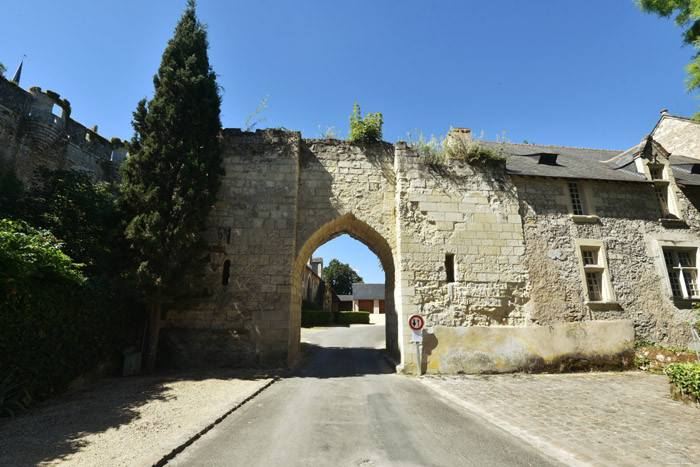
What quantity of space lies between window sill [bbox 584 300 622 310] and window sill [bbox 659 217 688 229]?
3.41 metres

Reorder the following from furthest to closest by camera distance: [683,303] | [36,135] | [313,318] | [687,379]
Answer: [313,318], [36,135], [683,303], [687,379]

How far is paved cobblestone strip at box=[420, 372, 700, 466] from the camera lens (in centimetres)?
351

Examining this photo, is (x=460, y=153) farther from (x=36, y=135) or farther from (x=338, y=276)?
(x=338, y=276)

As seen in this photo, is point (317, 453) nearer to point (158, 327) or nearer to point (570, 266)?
point (158, 327)

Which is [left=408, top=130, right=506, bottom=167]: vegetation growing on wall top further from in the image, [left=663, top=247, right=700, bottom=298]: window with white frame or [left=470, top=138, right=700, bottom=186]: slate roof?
[left=663, top=247, right=700, bottom=298]: window with white frame

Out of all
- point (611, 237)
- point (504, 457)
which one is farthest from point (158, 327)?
point (611, 237)

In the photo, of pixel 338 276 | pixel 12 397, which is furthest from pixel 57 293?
pixel 338 276

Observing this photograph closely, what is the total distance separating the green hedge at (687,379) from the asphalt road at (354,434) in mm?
4078

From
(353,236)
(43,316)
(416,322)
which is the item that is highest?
(353,236)

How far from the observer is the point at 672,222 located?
1005 centimetres

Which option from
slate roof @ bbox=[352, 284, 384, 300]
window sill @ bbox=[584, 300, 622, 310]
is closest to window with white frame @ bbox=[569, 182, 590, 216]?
window sill @ bbox=[584, 300, 622, 310]

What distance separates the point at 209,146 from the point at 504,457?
8.66m

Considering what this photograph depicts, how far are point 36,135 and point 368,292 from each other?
36361mm

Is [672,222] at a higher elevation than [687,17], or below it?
below
